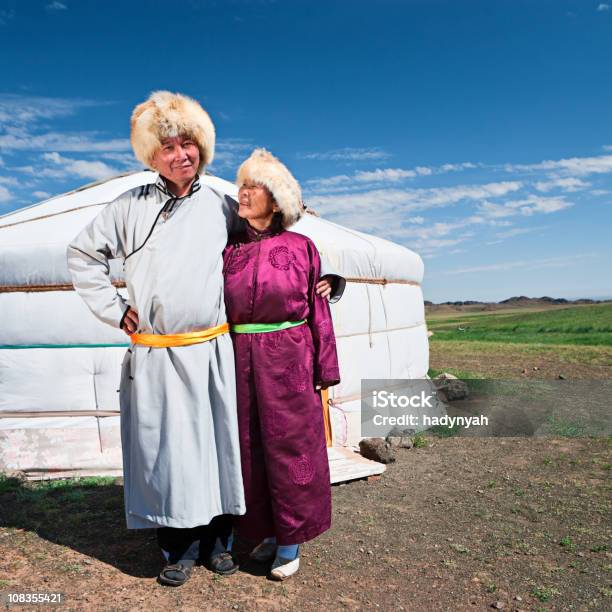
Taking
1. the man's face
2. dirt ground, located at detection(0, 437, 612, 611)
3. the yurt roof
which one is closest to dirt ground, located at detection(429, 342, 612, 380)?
the yurt roof

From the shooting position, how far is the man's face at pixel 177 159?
221 centimetres

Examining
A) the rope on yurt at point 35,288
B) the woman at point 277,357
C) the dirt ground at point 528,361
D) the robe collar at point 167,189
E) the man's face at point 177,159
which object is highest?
the man's face at point 177,159

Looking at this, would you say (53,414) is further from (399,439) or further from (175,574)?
(399,439)

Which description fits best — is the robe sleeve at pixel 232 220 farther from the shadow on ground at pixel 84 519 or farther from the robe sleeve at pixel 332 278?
the shadow on ground at pixel 84 519

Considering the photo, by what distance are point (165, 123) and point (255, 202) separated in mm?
430

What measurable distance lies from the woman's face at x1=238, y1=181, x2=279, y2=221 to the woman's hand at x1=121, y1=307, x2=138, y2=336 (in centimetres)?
54

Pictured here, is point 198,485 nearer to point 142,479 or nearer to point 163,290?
point 142,479

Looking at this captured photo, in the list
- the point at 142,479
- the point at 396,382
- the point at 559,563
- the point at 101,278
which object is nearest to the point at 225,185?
the point at 396,382

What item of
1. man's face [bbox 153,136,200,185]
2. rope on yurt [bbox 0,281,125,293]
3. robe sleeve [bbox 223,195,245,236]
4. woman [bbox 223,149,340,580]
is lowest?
woman [bbox 223,149,340,580]

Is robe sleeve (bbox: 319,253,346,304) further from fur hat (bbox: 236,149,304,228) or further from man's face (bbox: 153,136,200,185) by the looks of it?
man's face (bbox: 153,136,200,185)

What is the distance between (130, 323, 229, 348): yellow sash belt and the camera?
7.01ft

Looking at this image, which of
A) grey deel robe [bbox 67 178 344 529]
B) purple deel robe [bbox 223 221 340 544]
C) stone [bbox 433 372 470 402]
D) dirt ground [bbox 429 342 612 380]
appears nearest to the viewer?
grey deel robe [bbox 67 178 344 529]

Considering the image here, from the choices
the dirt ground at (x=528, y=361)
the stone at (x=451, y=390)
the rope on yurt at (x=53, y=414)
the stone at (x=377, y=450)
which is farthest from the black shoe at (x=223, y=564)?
the dirt ground at (x=528, y=361)

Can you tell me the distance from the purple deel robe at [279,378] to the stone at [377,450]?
5.75 feet
